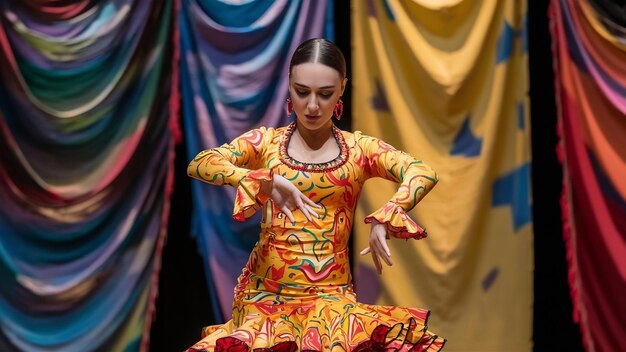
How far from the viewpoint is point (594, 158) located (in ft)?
10.7

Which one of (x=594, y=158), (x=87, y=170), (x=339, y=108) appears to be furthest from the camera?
(x=87, y=170)

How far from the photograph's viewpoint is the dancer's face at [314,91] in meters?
2.47

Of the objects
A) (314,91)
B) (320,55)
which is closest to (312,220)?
(314,91)

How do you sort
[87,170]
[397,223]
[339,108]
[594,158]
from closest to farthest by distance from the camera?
[397,223] → [339,108] → [594,158] → [87,170]

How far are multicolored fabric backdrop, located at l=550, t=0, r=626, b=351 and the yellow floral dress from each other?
102 centimetres

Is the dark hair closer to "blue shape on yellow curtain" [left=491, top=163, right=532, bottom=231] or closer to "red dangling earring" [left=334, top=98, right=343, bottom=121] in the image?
"red dangling earring" [left=334, top=98, right=343, bottom=121]

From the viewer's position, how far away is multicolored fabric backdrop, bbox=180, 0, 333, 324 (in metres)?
3.33

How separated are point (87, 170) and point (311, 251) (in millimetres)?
1261

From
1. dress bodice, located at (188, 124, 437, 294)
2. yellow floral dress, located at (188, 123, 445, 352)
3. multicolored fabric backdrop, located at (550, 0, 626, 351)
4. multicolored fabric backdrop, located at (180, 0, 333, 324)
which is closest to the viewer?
yellow floral dress, located at (188, 123, 445, 352)

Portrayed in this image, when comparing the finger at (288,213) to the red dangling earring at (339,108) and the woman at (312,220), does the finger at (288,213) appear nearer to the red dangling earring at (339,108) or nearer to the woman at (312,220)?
the woman at (312,220)

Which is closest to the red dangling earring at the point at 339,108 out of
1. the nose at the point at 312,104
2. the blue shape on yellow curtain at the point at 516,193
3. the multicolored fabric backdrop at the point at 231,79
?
the nose at the point at 312,104

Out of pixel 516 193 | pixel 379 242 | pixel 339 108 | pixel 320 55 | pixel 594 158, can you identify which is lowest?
pixel 379 242

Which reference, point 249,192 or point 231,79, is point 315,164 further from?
point 231,79

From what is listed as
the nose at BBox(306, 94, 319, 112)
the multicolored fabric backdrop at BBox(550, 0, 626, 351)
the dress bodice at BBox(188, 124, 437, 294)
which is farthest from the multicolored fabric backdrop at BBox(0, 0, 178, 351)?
the multicolored fabric backdrop at BBox(550, 0, 626, 351)
